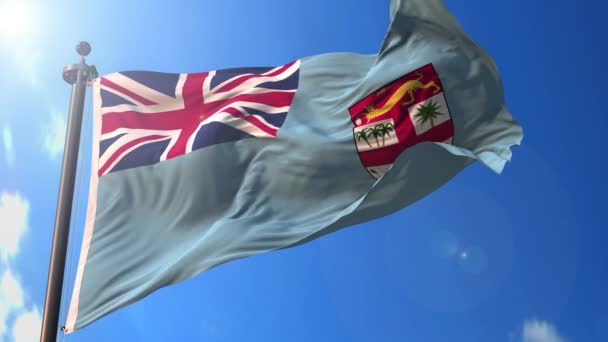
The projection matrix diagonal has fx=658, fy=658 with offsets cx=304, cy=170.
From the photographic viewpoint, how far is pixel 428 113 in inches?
306

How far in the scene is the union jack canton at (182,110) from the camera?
8188 mm

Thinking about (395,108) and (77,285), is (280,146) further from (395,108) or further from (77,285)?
(77,285)

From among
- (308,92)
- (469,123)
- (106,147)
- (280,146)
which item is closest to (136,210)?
(106,147)

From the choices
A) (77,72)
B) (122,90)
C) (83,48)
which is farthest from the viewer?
(122,90)

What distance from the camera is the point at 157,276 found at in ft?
22.3

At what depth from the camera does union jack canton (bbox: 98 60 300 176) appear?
8.19 meters

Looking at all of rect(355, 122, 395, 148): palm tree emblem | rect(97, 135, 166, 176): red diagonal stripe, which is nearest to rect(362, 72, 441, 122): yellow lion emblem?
A: rect(355, 122, 395, 148): palm tree emblem

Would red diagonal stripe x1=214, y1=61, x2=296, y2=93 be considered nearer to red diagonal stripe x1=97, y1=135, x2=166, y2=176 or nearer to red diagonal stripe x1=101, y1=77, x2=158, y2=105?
red diagonal stripe x1=101, y1=77, x2=158, y2=105

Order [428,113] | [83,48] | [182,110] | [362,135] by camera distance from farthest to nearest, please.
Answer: [182,110] → [83,48] → [362,135] → [428,113]

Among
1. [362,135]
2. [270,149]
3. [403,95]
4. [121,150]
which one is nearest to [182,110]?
[121,150]

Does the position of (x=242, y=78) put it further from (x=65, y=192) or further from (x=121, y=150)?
(x=65, y=192)

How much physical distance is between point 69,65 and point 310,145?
3069 mm

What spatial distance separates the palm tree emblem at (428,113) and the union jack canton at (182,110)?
1.83m

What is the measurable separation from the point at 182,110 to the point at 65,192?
7.59ft
